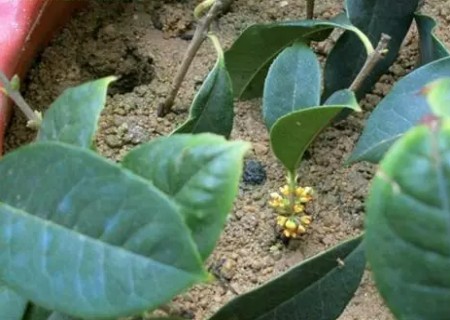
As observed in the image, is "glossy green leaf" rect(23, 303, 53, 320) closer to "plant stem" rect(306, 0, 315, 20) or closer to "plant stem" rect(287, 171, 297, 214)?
"plant stem" rect(287, 171, 297, 214)

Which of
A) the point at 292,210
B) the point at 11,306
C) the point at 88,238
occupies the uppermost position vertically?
the point at 88,238

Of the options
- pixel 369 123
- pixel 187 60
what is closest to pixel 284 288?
pixel 369 123

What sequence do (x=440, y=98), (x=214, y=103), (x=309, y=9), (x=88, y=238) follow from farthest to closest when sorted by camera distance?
(x=309, y=9), (x=214, y=103), (x=88, y=238), (x=440, y=98)

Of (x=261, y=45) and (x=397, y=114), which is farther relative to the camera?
(x=261, y=45)

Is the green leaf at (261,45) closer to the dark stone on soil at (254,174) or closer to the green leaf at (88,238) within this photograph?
the dark stone on soil at (254,174)

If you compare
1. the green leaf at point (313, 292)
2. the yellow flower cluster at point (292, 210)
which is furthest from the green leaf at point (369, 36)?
the green leaf at point (313, 292)

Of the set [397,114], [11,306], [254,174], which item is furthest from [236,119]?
[11,306]

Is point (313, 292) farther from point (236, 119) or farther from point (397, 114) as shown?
point (236, 119)
